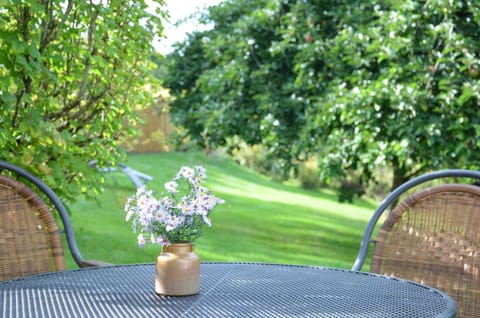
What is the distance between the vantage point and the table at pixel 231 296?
179 centimetres

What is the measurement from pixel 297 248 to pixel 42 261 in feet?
20.0

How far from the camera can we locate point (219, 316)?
5.72 ft

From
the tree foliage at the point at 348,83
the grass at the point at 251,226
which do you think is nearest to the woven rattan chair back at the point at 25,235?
the grass at the point at 251,226

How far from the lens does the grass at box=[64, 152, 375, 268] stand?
765cm

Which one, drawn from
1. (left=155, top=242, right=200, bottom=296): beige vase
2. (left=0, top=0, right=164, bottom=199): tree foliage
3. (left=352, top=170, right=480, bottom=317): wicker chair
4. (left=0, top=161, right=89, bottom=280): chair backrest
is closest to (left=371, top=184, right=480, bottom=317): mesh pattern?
(left=352, top=170, right=480, bottom=317): wicker chair

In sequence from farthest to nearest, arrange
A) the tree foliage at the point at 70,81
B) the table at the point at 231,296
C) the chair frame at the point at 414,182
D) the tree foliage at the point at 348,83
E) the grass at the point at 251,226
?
the grass at the point at 251,226
the tree foliage at the point at 348,83
the tree foliage at the point at 70,81
the chair frame at the point at 414,182
the table at the point at 231,296

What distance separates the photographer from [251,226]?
10.6m

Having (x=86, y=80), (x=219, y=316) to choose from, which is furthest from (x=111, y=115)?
(x=219, y=316)

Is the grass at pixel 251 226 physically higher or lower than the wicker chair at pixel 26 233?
lower

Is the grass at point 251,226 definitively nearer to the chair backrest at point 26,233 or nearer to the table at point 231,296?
the chair backrest at point 26,233

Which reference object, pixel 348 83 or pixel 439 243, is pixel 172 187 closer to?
pixel 439 243

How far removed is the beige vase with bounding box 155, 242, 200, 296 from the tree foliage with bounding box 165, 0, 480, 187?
409 centimetres

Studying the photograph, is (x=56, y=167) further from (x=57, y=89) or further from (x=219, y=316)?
(x=219, y=316)

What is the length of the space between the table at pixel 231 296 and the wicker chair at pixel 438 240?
37cm
